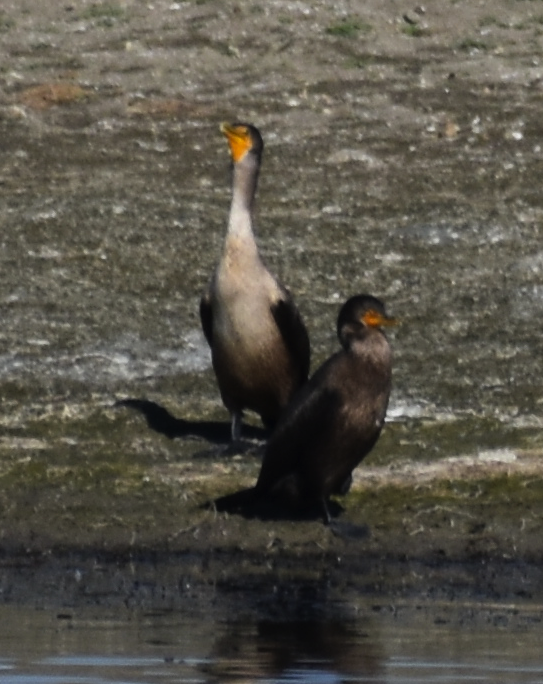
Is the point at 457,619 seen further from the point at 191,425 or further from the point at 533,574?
the point at 191,425

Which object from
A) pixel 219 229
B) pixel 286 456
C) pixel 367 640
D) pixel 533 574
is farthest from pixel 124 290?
pixel 367 640

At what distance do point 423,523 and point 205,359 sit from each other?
3565 mm

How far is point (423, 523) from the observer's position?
10602mm

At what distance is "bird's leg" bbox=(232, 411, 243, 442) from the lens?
12.2 meters

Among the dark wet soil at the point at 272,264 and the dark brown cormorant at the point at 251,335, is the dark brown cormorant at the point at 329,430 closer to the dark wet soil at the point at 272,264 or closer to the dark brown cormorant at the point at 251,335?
the dark wet soil at the point at 272,264

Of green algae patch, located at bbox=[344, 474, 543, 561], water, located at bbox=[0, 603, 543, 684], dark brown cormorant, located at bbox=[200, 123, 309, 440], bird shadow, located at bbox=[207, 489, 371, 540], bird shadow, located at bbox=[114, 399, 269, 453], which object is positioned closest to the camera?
water, located at bbox=[0, 603, 543, 684]

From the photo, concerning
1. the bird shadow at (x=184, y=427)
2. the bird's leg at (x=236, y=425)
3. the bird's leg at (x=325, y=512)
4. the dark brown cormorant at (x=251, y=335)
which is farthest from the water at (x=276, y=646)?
the bird shadow at (x=184, y=427)

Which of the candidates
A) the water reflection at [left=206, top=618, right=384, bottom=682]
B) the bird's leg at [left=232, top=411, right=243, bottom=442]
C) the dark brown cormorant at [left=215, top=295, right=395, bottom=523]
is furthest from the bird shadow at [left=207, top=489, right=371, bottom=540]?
the water reflection at [left=206, top=618, right=384, bottom=682]

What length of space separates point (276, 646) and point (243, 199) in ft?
16.1

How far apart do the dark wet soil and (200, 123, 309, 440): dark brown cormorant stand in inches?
13.2

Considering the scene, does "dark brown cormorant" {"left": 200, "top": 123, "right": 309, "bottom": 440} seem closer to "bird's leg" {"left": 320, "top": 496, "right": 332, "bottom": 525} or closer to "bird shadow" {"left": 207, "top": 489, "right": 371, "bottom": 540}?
"bird shadow" {"left": 207, "top": 489, "right": 371, "bottom": 540}

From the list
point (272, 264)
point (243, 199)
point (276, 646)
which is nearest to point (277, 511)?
point (276, 646)

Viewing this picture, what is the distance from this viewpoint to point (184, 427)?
1255 centimetres

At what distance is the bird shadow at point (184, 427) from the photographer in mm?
12398
